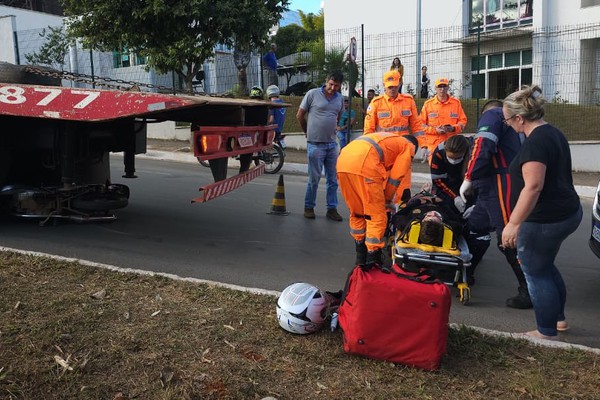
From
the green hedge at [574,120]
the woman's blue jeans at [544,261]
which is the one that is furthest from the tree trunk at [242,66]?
the woman's blue jeans at [544,261]

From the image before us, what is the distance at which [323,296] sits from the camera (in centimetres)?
381

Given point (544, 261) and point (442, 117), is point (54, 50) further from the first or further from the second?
point (544, 261)

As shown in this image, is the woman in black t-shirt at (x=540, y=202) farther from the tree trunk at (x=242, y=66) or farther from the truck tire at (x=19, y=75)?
the tree trunk at (x=242, y=66)

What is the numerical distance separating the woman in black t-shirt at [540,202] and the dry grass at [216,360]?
38cm

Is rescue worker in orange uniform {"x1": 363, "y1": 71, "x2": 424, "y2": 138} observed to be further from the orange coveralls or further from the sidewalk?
the sidewalk

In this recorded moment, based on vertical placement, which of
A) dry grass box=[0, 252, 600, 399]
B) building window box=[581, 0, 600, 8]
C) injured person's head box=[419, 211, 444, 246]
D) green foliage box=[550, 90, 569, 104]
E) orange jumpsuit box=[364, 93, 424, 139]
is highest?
building window box=[581, 0, 600, 8]

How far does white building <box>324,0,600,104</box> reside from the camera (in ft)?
46.5

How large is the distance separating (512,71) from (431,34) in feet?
15.0

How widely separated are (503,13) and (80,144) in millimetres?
22977

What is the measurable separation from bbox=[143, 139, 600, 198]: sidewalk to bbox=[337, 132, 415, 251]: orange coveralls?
258 inches

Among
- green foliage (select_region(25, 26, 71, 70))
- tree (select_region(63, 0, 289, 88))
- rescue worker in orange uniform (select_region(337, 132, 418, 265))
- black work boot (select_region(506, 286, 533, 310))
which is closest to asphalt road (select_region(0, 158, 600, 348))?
black work boot (select_region(506, 286, 533, 310))

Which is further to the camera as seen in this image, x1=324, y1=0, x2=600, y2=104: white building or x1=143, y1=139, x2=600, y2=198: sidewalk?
x1=324, y1=0, x2=600, y2=104: white building

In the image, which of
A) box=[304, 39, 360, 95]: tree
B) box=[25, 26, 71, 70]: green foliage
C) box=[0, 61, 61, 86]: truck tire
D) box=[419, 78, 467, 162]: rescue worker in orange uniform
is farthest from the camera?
box=[25, 26, 71, 70]: green foliage

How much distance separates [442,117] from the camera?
8547mm
